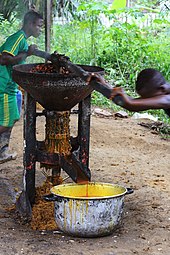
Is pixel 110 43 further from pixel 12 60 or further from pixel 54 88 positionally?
pixel 54 88

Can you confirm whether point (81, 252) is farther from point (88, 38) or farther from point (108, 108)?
point (88, 38)

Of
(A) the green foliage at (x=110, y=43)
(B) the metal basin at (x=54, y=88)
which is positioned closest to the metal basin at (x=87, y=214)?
(B) the metal basin at (x=54, y=88)

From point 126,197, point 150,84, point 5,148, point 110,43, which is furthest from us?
point 110,43

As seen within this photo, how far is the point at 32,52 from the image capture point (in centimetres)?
550

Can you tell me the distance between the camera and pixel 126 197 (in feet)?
16.5

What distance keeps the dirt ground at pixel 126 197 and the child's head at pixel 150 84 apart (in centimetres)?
114

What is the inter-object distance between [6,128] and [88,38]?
725 cm

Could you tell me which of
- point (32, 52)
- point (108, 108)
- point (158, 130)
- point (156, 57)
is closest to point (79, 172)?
point (32, 52)

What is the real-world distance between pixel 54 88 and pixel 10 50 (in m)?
1.53

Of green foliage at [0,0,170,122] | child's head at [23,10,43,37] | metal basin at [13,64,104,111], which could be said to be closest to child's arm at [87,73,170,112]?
metal basin at [13,64,104,111]

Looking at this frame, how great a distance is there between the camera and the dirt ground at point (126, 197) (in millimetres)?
3822

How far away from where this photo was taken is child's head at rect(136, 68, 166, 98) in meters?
4.05

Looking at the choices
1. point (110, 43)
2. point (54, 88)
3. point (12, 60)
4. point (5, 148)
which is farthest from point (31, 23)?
point (110, 43)

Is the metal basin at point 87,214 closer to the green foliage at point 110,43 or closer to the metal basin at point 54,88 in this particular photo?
the metal basin at point 54,88
